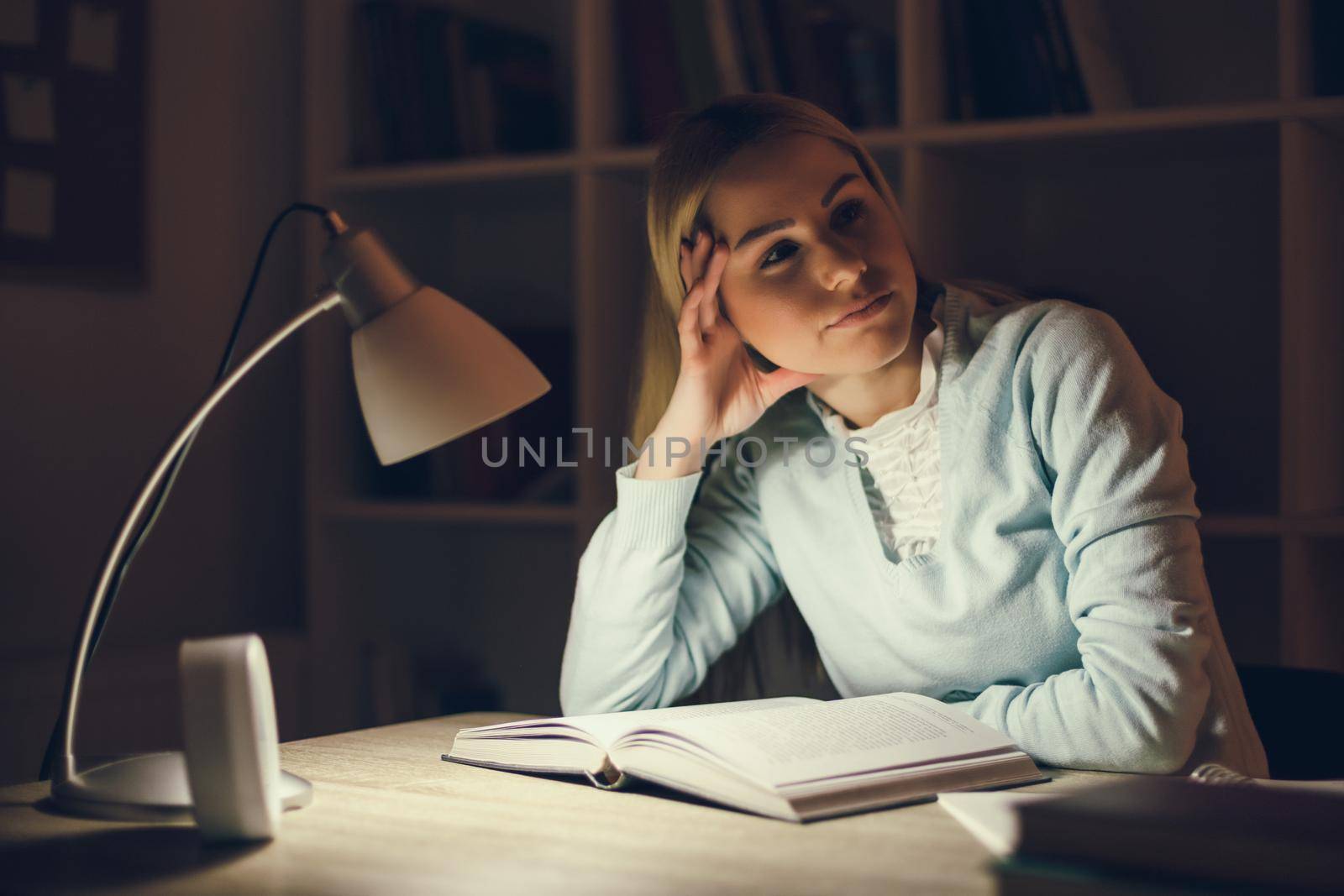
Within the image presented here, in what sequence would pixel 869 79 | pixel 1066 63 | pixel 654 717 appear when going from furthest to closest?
pixel 869 79 < pixel 1066 63 < pixel 654 717

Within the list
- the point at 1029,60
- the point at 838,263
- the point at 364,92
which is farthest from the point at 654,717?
the point at 364,92

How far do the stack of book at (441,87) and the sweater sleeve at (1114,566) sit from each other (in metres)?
1.14

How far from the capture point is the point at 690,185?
4.50 feet

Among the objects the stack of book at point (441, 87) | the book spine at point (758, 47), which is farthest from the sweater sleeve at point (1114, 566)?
the stack of book at point (441, 87)

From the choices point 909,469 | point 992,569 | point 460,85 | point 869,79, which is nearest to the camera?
point 992,569

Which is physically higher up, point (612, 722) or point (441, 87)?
point (441, 87)

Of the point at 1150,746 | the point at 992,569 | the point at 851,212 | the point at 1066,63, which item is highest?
the point at 1066,63

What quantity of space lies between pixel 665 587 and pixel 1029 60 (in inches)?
35.2

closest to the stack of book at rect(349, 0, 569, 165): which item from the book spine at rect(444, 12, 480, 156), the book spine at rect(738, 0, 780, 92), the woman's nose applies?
the book spine at rect(444, 12, 480, 156)

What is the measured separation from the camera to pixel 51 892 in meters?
0.75

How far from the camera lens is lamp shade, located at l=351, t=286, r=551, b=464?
98 cm

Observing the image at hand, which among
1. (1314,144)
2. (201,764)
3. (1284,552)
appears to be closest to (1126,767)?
(1284,552)

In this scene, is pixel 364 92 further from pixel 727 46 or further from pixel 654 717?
pixel 654 717

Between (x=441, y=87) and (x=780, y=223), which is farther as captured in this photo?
(x=441, y=87)
